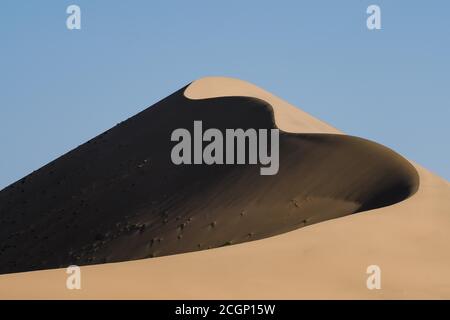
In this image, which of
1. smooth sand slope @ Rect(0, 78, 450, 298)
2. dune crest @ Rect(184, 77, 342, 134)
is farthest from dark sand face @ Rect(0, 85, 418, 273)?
dune crest @ Rect(184, 77, 342, 134)

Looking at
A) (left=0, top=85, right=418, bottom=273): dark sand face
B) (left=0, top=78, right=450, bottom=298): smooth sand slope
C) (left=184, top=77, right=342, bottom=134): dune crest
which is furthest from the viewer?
(left=184, top=77, right=342, bottom=134): dune crest

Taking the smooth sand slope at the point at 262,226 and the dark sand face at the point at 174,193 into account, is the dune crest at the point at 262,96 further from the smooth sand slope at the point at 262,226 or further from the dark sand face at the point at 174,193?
the dark sand face at the point at 174,193

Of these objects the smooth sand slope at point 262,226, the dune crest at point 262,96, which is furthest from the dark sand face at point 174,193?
the dune crest at point 262,96

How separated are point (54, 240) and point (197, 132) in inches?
355

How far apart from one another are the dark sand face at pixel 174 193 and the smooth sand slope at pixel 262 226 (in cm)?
8

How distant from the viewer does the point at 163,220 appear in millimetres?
33594

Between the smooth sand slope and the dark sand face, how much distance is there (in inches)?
3.1

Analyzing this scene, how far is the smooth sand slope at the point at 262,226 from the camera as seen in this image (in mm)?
15086

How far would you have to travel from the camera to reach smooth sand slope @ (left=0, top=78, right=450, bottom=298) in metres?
15.1

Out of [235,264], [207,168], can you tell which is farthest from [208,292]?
[207,168]

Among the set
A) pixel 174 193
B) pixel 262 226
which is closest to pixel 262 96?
pixel 174 193

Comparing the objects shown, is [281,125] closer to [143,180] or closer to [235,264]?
[143,180]

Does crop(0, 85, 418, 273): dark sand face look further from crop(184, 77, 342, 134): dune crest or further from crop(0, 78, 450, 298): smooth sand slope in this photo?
crop(184, 77, 342, 134): dune crest

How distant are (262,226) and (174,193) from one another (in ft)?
25.4
